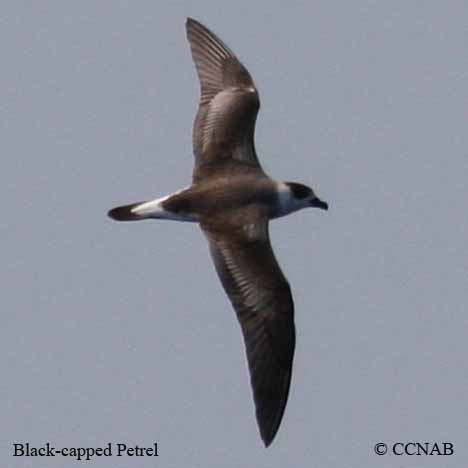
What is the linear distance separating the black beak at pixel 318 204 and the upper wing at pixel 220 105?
612mm

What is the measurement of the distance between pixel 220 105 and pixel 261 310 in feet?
6.87

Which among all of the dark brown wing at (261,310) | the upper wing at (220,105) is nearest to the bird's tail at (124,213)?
the upper wing at (220,105)

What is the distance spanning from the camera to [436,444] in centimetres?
1213

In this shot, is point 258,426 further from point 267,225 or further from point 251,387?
point 267,225

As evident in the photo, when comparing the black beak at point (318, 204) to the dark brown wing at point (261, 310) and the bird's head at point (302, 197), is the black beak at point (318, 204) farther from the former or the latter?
the dark brown wing at point (261, 310)

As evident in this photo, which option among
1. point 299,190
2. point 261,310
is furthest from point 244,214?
point 261,310

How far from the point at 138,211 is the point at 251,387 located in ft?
5.79

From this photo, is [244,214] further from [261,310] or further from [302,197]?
[261,310]

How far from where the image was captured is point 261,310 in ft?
39.0

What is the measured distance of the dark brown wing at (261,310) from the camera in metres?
11.8

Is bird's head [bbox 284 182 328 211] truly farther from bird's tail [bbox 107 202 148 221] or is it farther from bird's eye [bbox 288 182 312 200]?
bird's tail [bbox 107 202 148 221]

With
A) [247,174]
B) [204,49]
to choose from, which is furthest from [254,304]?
[204,49]

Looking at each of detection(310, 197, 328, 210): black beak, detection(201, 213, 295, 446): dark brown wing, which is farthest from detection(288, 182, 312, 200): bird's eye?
detection(201, 213, 295, 446): dark brown wing

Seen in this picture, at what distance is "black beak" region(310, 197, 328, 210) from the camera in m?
12.9
